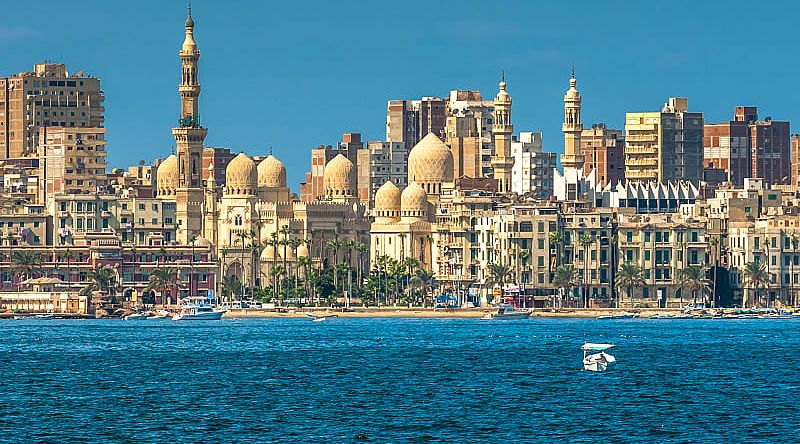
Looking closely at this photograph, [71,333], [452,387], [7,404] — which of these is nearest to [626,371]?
[452,387]

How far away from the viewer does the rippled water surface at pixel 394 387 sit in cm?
8981

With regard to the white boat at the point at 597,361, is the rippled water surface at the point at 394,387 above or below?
below

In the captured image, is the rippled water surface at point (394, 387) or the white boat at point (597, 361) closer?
the rippled water surface at point (394, 387)

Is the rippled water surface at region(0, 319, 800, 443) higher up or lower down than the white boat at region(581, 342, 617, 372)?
lower down

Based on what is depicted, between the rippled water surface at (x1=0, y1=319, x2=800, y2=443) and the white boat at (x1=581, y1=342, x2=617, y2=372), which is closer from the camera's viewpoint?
the rippled water surface at (x1=0, y1=319, x2=800, y2=443)

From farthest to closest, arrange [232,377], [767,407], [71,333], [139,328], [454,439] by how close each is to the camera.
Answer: [139,328]
[71,333]
[232,377]
[767,407]
[454,439]

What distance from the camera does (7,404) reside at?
10056cm

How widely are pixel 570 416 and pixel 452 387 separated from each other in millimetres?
15614

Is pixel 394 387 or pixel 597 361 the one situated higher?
pixel 597 361

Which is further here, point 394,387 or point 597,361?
point 597,361

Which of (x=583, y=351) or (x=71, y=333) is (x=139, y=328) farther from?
(x=583, y=351)

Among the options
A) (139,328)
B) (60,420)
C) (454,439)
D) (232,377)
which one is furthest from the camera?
(139,328)

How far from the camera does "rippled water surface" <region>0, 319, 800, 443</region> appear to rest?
89.8m

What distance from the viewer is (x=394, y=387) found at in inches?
4375
